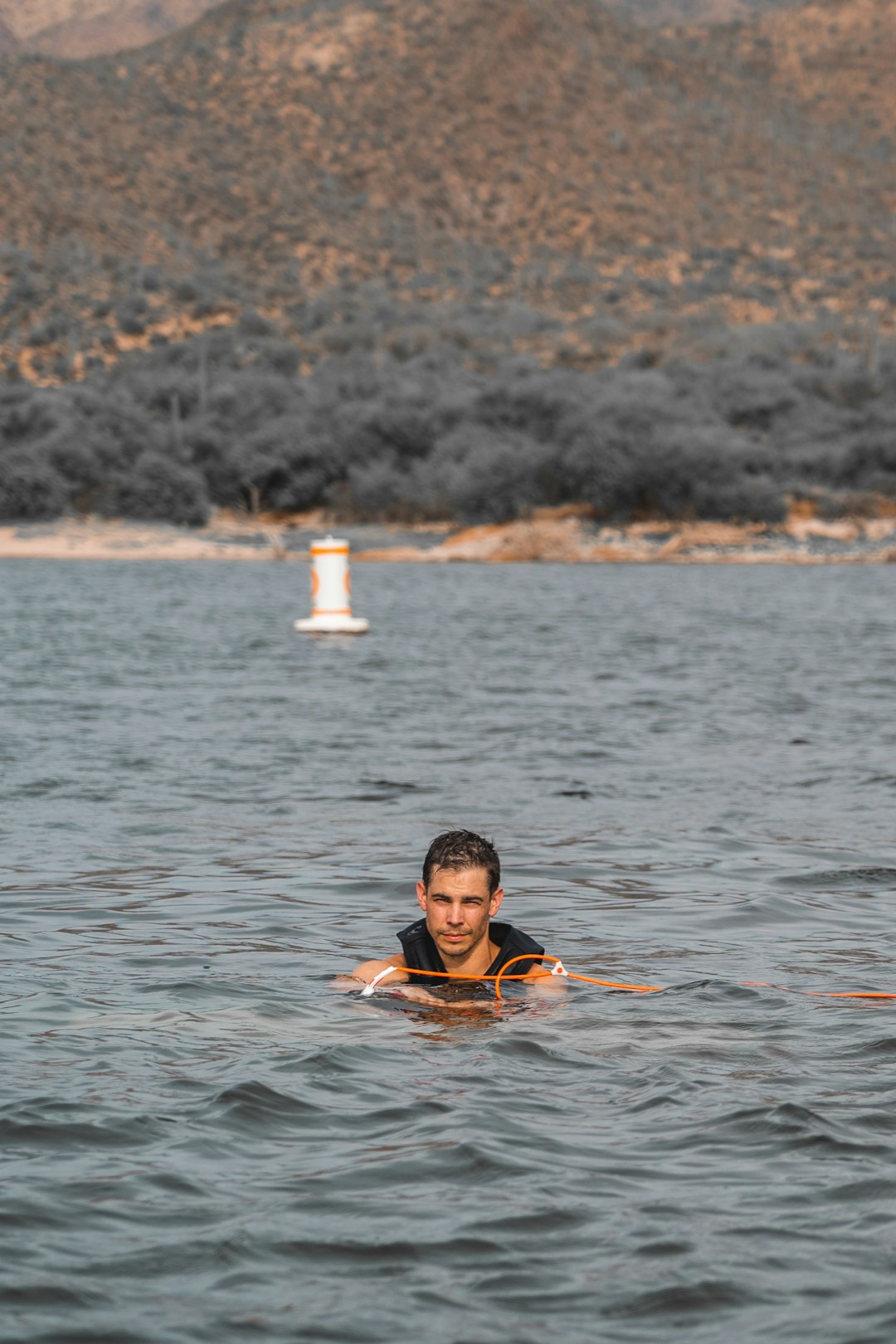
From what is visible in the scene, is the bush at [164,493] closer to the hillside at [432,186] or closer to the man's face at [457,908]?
the hillside at [432,186]

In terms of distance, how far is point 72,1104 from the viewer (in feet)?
18.6

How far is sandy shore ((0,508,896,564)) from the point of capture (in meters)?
54.2

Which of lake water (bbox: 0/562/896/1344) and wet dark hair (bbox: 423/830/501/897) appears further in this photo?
wet dark hair (bbox: 423/830/501/897)

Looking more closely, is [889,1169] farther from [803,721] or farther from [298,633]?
[298,633]

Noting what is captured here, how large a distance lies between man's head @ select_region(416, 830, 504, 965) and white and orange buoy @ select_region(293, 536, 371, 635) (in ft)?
67.3

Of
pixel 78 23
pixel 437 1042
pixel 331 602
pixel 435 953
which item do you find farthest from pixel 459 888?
pixel 78 23

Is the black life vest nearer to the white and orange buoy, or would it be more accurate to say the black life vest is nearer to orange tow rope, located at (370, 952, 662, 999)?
orange tow rope, located at (370, 952, 662, 999)

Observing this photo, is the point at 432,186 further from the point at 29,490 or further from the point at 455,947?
the point at 455,947

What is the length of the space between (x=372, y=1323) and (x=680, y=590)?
124 ft

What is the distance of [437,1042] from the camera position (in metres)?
6.64

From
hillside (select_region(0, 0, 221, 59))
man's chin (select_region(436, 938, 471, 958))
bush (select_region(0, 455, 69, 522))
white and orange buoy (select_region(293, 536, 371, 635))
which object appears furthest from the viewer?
hillside (select_region(0, 0, 221, 59))

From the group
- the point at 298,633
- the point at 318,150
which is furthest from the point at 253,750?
the point at 318,150

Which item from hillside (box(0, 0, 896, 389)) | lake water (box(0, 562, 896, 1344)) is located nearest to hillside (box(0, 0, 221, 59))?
hillside (box(0, 0, 896, 389))

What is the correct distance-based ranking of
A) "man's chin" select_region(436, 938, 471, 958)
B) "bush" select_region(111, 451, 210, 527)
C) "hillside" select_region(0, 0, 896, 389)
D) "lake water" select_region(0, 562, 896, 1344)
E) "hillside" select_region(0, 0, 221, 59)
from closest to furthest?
1. "lake water" select_region(0, 562, 896, 1344)
2. "man's chin" select_region(436, 938, 471, 958)
3. "bush" select_region(111, 451, 210, 527)
4. "hillside" select_region(0, 0, 896, 389)
5. "hillside" select_region(0, 0, 221, 59)
